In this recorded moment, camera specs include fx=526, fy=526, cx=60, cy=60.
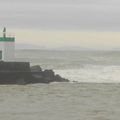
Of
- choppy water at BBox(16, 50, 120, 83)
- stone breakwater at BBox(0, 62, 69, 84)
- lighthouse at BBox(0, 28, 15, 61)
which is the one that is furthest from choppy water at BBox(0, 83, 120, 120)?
choppy water at BBox(16, 50, 120, 83)

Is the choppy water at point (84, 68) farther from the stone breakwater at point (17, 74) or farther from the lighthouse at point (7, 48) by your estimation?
the stone breakwater at point (17, 74)

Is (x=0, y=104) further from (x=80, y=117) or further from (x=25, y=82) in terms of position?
(x=25, y=82)

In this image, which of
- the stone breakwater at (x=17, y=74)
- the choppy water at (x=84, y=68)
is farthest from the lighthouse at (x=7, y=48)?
the choppy water at (x=84, y=68)

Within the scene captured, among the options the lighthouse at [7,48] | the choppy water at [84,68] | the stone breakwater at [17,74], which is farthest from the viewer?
the choppy water at [84,68]

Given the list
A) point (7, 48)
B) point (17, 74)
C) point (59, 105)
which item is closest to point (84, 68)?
point (7, 48)

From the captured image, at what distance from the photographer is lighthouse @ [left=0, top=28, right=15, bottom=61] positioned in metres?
32.9

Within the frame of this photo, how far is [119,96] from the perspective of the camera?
22.9m

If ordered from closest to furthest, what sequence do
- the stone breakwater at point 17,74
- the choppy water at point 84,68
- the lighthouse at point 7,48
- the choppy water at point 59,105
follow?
the choppy water at point 59,105
the stone breakwater at point 17,74
the lighthouse at point 7,48
the choppy water at point 84,68

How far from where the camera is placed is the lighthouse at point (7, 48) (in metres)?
32.9

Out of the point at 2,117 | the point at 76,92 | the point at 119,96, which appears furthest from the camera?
the point at 76,92

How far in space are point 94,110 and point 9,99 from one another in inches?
177

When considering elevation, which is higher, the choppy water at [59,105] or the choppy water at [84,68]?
the choppy water at [84,68]

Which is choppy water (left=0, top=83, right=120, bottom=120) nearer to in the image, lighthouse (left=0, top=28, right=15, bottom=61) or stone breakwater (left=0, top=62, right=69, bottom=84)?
stone breakwater (left=0, top=62, right=69, bottom=84)

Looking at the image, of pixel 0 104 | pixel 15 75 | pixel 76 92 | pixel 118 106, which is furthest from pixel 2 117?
pixel 15 75
